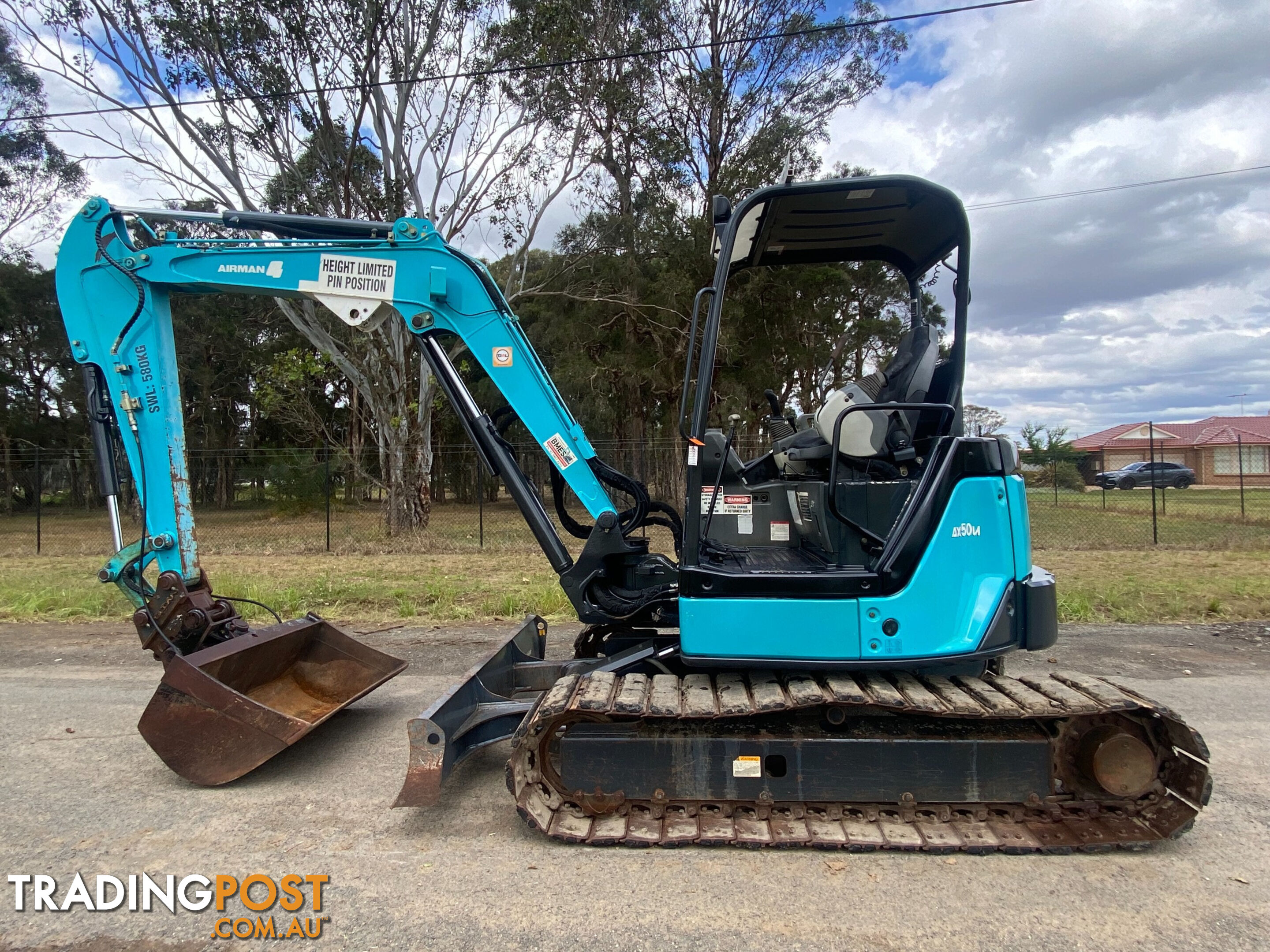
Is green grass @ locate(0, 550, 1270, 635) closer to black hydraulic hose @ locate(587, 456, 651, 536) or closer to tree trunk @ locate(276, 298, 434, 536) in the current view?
tree trunk @ locate(276, 298, 434, 536)

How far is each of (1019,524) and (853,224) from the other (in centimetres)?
180

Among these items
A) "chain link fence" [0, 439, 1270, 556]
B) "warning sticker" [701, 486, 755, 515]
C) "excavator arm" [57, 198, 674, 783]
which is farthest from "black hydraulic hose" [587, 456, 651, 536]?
"chain link fence" [0, 439, 1270, 556]

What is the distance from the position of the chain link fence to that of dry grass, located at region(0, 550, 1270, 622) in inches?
50.3

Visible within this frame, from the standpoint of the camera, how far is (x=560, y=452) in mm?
4285

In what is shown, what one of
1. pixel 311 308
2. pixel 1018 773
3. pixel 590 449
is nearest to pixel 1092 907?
pixel 1018 773

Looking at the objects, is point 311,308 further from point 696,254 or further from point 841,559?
point 841,559

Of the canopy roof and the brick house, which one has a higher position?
the canopy roof

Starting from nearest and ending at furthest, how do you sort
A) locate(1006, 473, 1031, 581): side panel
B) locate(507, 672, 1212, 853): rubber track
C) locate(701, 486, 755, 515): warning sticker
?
locate(507, 672, 1212, 853): rubber track
locate(1006, 473, 1031, 581): side panel
locate(701, 486, 755, 515): warning sticker

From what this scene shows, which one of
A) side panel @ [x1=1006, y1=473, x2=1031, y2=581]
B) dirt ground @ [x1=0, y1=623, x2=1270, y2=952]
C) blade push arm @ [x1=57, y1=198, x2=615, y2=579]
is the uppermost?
blade push arm @ [x1=57, y1=198, x2=615, y2=579]

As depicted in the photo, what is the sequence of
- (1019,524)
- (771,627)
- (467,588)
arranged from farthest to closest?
(467,588) < (1019,524) < (771,627)

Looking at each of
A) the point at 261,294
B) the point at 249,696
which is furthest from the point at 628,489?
the point at 249,696

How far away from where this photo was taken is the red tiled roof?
54.1 metres

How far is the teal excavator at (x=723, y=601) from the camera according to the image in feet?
10.8

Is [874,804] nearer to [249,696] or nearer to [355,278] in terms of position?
[249,696]
